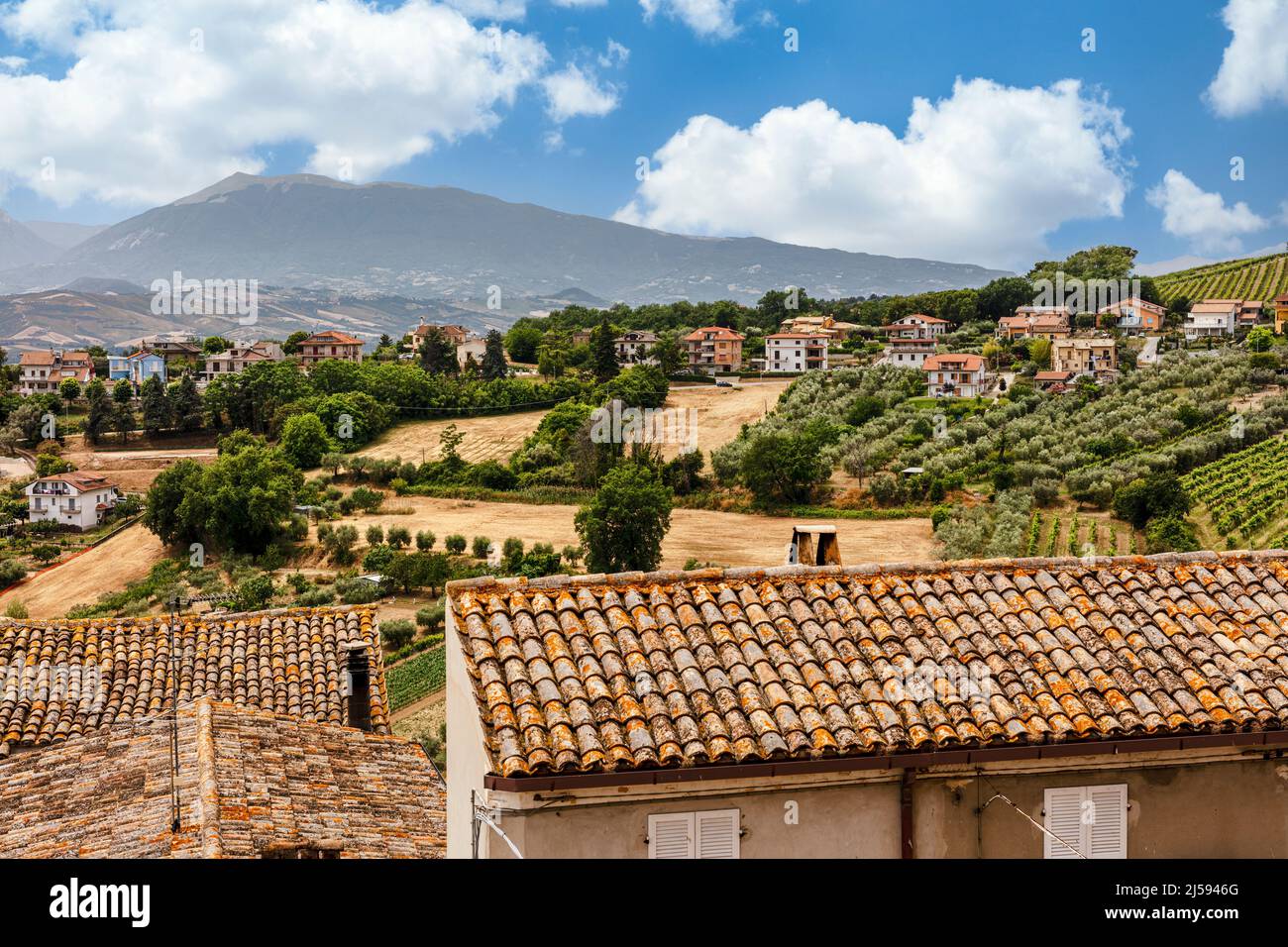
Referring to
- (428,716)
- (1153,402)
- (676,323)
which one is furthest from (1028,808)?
(676,323)

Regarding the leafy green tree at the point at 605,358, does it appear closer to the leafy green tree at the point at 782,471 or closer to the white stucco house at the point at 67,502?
the leafy green tree at the point at 782,471

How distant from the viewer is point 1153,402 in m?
67.6

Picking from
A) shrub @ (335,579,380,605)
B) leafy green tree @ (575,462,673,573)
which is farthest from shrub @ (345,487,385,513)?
leafy green tree @ (575,462,673,573)

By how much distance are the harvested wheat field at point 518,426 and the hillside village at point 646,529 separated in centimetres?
55

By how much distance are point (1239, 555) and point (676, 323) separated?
128183mm

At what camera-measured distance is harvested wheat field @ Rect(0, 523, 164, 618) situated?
166 ft

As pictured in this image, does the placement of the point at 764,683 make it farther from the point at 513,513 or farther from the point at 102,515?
the point at 102,515

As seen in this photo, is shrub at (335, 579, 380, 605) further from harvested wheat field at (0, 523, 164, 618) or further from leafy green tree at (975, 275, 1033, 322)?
leafy green tree at (975, 275, 1033, 322)

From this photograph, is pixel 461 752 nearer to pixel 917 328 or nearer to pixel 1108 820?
pixel 1108 820

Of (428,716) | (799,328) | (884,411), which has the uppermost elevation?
(799,328)

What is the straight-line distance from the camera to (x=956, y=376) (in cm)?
8062
